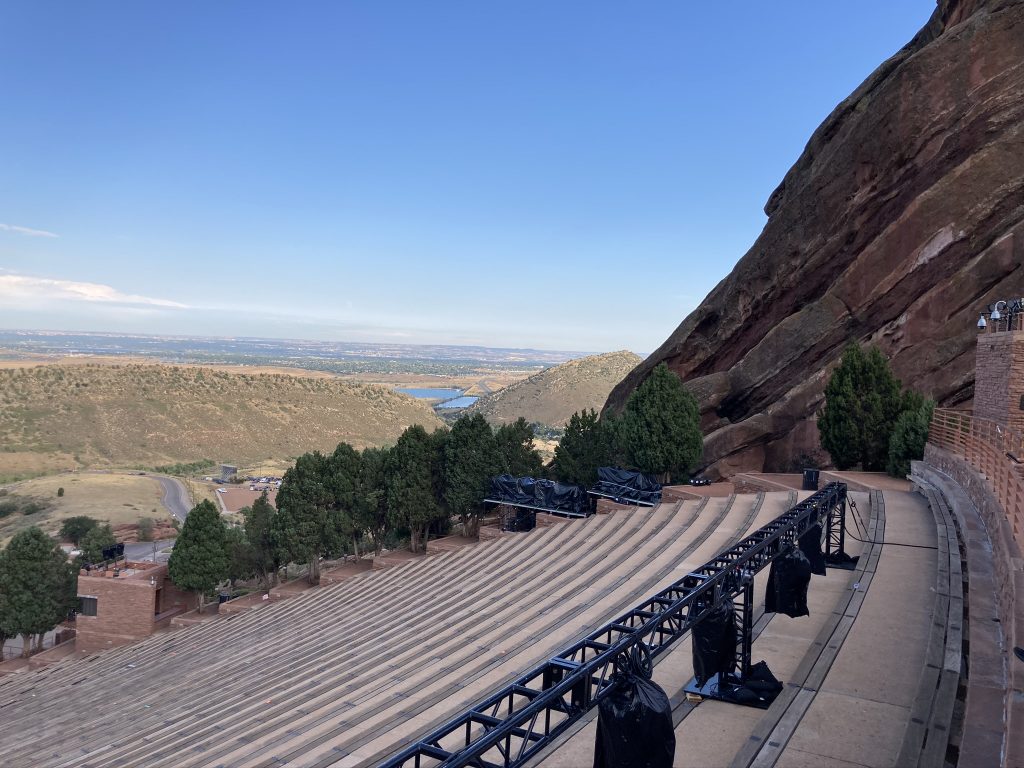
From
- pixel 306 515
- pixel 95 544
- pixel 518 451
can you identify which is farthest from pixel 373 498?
pixel 95 544

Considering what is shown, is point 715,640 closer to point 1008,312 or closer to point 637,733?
point 637,733

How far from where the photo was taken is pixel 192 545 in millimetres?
31875

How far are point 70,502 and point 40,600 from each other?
117 ft

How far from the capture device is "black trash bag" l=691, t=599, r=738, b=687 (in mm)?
8305

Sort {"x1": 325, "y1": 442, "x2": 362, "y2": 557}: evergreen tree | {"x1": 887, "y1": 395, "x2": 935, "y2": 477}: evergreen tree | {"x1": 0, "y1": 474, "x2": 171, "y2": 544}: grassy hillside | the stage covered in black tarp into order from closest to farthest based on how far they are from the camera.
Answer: {"x1": 887, "y1": 395, "x2": 935, "y2": 477}: evergreen tree, the stage covered in black tarp, {"x1": 325, "y1": 442, "x2": 362, "y2": 557}: evergreen tree, {"x1": 0, "y1": 474, "x2": 171, "y2": 544}: grassy hillside

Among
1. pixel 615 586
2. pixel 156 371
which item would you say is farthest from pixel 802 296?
pixel 156 371

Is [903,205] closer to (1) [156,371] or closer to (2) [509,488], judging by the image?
(2) [509,488]

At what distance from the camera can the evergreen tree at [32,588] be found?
98.6 feet

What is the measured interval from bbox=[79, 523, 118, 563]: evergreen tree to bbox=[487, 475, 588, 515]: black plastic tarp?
22.6m

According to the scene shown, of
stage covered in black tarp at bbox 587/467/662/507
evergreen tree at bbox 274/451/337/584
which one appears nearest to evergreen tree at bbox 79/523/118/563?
evergreen tree at bbox 274/451/337/584

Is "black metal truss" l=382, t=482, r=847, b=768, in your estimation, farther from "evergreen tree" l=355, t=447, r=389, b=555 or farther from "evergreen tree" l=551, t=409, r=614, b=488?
"evergreen tree" l=355, t=447, r=389, b=555

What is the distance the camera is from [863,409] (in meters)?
25.8

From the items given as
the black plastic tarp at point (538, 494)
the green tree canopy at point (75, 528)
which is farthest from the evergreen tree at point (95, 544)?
the black plastic tarp at point (538, 494)

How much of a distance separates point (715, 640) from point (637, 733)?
125 inches
